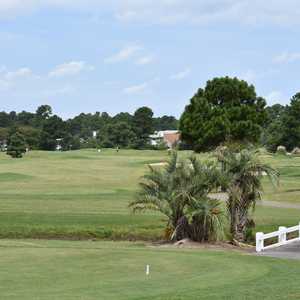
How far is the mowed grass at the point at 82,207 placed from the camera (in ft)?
109

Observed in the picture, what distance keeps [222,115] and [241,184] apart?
209 feet

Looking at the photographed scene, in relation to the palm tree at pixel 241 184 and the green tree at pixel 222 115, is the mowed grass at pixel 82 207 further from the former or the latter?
the green tree at pixel 222 115

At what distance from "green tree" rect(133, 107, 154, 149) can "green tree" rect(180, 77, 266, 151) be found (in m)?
80.2

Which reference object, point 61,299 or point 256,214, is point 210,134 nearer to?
point 256,214

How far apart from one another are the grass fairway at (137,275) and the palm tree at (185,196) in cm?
517

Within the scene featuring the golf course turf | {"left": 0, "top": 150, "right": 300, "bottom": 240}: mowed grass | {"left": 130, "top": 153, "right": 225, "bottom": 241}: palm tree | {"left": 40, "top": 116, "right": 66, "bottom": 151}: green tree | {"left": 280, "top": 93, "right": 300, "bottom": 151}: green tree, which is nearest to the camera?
the golf course turf

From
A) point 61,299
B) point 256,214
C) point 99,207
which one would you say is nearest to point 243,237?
point 256,214

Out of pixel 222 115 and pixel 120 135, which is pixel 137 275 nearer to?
pixel 222 115

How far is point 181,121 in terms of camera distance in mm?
98562

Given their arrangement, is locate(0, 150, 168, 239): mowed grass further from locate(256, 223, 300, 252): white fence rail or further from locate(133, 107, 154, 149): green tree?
locate(133, 107, 154, 149): green tree

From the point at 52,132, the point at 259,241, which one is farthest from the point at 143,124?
the point at 259,241

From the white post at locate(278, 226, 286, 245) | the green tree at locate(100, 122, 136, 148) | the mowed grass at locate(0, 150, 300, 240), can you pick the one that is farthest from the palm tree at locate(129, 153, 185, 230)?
the green tree at locate(100, 122, 136, 148)

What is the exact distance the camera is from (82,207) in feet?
142

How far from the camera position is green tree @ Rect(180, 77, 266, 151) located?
9431 cm
